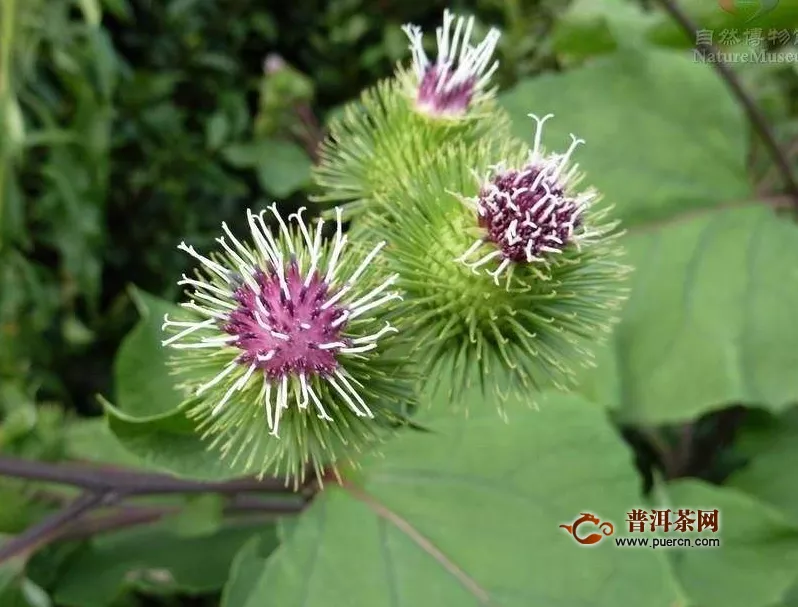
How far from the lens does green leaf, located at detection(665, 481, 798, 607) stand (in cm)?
141

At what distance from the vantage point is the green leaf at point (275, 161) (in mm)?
2053

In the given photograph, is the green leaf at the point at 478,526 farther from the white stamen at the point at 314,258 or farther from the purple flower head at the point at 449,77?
the purple flower head at the point at 449,77

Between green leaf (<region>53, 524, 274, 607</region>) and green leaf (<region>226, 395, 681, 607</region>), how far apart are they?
0.82 ft

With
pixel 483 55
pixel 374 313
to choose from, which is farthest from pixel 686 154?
pixel 374 313

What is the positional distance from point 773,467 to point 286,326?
1253 mm

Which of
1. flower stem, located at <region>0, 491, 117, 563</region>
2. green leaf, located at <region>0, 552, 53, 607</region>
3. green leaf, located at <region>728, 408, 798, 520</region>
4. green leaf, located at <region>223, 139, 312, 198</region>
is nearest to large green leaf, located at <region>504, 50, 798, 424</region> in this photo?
green leaf, located at <region>728, 408, 798, 520</region>

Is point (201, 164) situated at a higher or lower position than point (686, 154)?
lower

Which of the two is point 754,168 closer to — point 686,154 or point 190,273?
point 686,154

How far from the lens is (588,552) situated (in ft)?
3.94

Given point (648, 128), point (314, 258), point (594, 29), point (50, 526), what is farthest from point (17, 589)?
point (594, 29)

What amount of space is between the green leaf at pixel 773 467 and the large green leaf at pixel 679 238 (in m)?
0.17

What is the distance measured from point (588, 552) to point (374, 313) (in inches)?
20.7

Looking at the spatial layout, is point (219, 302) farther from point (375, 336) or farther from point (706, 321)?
point (706, 321)

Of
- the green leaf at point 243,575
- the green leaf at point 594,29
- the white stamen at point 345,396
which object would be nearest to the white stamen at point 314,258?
the white stamen at point 345,396
